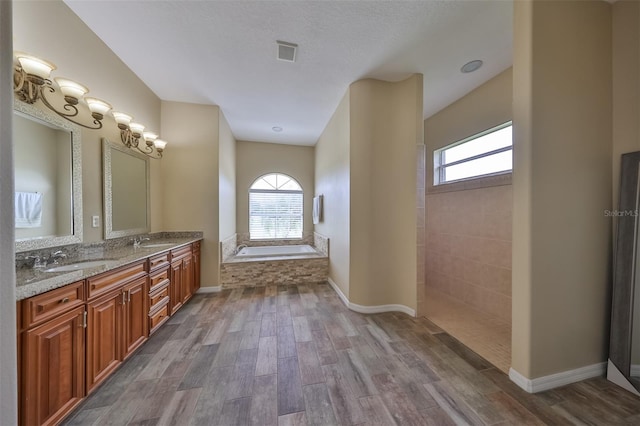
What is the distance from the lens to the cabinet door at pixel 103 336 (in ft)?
4.73

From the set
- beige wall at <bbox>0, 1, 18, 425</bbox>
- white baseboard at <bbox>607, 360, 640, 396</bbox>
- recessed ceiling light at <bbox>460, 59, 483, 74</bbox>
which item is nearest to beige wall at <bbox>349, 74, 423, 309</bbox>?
recessed ceiling light at <bbox>460, 59, 483, 74</bbox>

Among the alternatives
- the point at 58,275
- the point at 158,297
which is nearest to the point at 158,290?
the point at 158,297

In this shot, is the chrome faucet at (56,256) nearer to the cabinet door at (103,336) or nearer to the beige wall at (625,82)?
the cabinet door at (103,336)

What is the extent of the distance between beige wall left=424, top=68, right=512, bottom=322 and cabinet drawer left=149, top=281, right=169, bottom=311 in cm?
363

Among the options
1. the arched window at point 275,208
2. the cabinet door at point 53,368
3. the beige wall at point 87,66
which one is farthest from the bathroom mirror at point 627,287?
the arched window at point 275,208

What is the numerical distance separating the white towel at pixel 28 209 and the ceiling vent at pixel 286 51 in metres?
2.35

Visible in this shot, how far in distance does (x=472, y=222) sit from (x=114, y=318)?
3.83m

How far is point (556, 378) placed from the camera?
1568 millimetres

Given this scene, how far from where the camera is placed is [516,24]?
63.4 inches

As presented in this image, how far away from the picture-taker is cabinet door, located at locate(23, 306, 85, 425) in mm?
1086

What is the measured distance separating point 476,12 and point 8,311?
3257 millimetres

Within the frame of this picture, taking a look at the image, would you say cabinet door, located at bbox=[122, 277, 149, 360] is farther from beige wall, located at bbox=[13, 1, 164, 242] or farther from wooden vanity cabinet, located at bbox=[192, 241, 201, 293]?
wooden vanity cabinet, located at bbox=[192, 241, 201, 293]

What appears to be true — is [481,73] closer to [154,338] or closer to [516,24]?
[516,24]

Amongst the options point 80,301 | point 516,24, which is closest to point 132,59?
point 80,301
